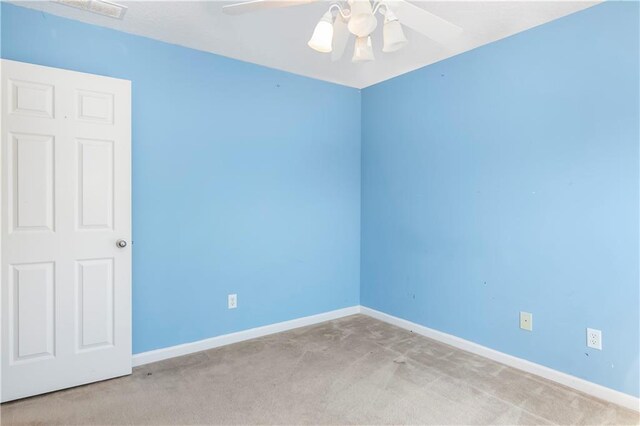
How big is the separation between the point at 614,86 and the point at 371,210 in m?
2.16

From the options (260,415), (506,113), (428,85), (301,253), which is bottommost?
(260,415)

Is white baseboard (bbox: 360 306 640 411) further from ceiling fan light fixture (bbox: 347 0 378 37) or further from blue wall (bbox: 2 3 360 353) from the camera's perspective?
ceiling fan light fixture (bbox: 347 0 378 37)

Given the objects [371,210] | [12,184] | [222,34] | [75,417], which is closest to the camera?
[75,417]

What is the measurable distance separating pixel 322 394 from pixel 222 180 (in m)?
1.78

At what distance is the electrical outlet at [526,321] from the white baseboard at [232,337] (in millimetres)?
1688

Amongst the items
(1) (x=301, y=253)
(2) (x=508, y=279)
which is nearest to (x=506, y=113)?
(2) (x=508, y=279)

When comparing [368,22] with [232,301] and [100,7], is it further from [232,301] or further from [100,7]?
[232,301]

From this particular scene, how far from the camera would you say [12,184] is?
215 centimetres

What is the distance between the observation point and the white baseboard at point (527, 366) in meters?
2.16

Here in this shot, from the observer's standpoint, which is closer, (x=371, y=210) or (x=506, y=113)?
(x=506, y=113)

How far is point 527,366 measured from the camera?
2.57 m

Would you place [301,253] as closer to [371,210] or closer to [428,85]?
[371,210]

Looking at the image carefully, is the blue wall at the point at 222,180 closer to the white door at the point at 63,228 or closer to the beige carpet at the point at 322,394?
the white door at the point at 63,228

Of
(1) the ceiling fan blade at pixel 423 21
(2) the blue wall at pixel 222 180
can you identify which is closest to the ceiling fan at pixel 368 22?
(1) the ceiling fan blade at pixel 423 21
